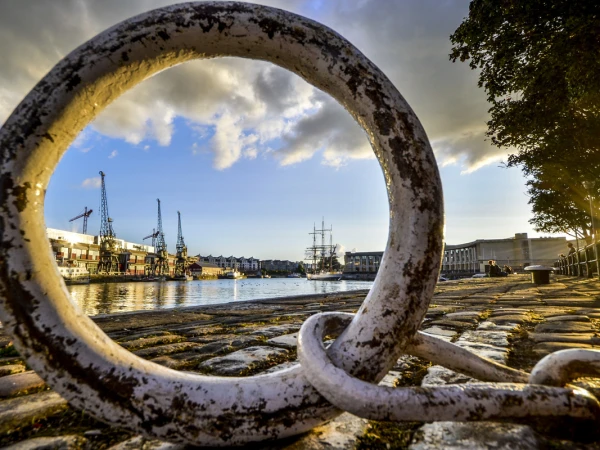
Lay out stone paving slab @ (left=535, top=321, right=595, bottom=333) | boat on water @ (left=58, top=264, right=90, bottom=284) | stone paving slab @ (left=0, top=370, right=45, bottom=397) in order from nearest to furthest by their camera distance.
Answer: stone paving slab @ (left=0, top=370, right=45, bottom=397), stone paving slab @ (left=535, top=321, right=595, bottom=333), boat on water @ (left=58, top=264, right=90, bottom=284)

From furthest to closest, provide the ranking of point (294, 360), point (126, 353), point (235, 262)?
point (235, 262) → point (294, 360) → point (126, 353)

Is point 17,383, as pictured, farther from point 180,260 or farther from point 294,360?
point 180,260

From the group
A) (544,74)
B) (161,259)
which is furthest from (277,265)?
(544,74)

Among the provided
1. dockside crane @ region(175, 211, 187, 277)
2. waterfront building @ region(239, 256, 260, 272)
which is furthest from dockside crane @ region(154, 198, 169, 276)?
waterfront building @ region(239, 256, 260, 272)

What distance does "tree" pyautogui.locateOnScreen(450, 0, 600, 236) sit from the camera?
6.39 metres

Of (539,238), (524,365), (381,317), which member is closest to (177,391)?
(381,317)

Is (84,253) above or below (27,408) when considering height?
above

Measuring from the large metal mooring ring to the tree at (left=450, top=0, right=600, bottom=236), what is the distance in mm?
7438

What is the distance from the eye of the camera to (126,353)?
3.25ft

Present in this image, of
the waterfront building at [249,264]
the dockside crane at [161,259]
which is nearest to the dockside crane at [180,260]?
the dockside crane at [161,259]

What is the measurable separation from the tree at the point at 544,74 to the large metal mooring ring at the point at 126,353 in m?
7.44

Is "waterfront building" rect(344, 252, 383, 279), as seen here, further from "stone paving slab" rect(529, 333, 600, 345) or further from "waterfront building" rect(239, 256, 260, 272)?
Answer: "stone paving slab" rect(529, 333, 600, 345)

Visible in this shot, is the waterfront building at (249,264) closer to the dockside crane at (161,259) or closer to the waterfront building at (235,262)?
the waterfront building at (235,262)

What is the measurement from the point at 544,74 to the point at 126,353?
1004 cm
